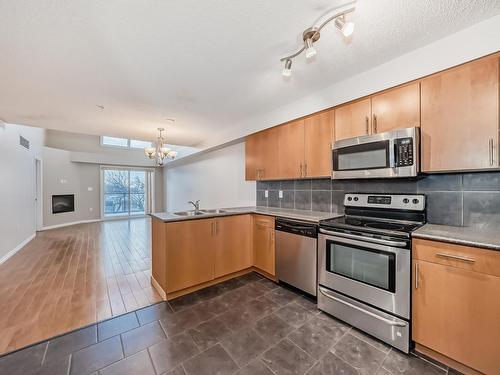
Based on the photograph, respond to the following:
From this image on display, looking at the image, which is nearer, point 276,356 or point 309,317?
point 276,356

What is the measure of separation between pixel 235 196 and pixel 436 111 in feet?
11.7

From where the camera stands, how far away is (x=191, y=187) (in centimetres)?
698

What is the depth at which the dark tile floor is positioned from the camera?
4.90 ft

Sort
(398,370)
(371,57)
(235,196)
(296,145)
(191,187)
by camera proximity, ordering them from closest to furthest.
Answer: (398,370)
(371,57)
(296,145)
(235,196)
(191,187)

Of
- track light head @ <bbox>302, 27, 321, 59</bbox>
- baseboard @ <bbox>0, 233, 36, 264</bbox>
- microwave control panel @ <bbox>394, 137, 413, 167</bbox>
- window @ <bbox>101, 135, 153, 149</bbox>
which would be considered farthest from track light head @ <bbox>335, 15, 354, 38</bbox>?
window @ <bbox>101, 135, 153, 149</bbox>

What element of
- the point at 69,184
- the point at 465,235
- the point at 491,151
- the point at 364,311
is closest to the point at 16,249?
the point at 69,184

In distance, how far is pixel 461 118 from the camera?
165 centimetres

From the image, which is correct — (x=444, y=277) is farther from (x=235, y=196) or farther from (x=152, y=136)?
(x=152, y=136)

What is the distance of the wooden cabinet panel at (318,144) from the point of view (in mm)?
2516

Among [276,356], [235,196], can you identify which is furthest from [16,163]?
[276,356]

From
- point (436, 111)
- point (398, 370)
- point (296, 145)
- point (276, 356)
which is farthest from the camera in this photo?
point (296, 145)

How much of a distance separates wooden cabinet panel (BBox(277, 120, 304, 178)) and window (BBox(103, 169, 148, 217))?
26.7 feet

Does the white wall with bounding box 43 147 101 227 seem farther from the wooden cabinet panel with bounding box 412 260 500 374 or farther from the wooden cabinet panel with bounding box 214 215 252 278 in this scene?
the wooden cabinet panel with bounding box 412 260 500 374

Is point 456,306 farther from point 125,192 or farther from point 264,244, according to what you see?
point 125,192
